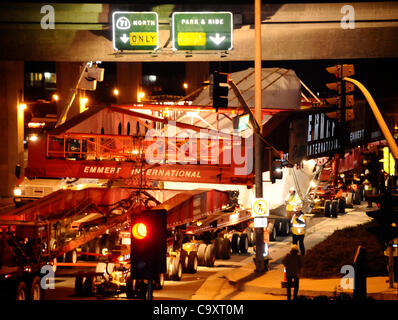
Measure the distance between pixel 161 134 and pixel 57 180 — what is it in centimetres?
778

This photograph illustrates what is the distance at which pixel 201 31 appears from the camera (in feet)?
95.1

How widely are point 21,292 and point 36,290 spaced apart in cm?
96

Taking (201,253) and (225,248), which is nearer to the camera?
(201,253)

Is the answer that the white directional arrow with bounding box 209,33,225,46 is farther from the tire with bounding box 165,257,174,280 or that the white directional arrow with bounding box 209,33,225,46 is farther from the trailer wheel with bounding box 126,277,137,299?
the trailer wheel with bounding box 126,277,137,299

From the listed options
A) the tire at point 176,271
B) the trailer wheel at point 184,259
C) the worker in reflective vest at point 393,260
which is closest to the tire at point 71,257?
the trailer wheel at point 184,259

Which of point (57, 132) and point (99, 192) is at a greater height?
point (57, 132)

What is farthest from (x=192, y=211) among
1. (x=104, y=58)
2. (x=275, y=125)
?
(x=104, y=58)

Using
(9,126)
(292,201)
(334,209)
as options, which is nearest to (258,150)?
(292,201)

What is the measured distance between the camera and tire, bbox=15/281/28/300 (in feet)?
51.6

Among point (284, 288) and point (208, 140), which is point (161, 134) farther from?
point (284, 288)

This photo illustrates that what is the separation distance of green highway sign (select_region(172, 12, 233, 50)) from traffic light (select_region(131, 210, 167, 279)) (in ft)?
66.6

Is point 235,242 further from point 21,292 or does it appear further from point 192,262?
point 21,292

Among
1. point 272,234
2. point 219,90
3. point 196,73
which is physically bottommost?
point 272,234

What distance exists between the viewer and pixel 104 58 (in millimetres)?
30562
